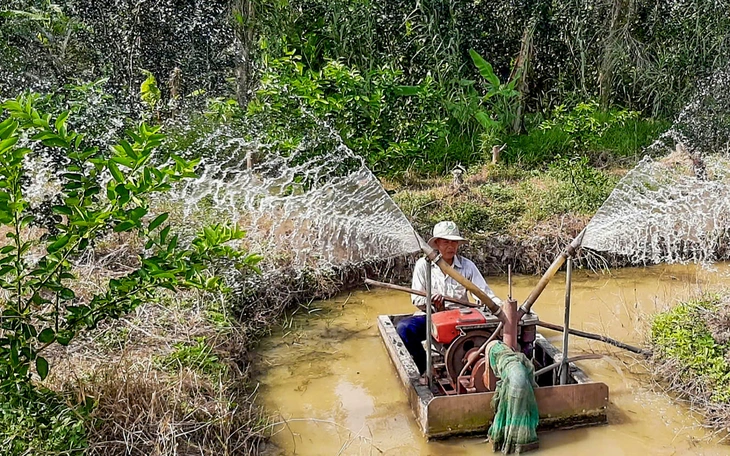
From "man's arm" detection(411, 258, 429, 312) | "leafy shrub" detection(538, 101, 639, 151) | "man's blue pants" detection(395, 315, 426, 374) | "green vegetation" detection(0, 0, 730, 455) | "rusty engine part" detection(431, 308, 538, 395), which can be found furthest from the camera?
"leafy shrub" detection(538, 101, 639, 151)

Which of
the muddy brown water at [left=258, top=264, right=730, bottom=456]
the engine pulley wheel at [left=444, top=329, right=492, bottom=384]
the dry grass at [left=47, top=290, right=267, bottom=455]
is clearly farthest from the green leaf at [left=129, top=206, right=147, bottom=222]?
the engine pulley wheel at [left=444, top=329, right=492, bottom=384]

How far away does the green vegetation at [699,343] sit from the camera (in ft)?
15.6

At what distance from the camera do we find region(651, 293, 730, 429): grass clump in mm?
4664

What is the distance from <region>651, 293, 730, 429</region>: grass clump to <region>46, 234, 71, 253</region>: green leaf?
4097 millimetres

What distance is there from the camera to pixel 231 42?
1084cm

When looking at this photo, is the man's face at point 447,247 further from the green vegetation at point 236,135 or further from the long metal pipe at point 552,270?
the green vegetation at point 236,135

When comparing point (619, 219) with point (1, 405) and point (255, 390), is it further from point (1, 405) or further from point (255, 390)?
point (1, 405)

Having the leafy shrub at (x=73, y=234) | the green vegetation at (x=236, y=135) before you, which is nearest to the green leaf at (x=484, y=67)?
the green vegetation at (x=236, y=135)

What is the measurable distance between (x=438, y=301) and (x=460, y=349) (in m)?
0.44

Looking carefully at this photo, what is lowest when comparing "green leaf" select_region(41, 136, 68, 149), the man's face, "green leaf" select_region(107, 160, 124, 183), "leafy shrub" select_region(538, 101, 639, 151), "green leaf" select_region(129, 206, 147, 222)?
the man's face

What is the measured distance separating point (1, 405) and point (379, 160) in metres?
6.18

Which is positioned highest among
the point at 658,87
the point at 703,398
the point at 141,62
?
the point at 141,62

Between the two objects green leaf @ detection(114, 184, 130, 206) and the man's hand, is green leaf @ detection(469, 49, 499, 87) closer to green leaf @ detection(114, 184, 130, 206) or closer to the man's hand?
the man's hand

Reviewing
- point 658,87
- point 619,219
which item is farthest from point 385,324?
point 658,87
